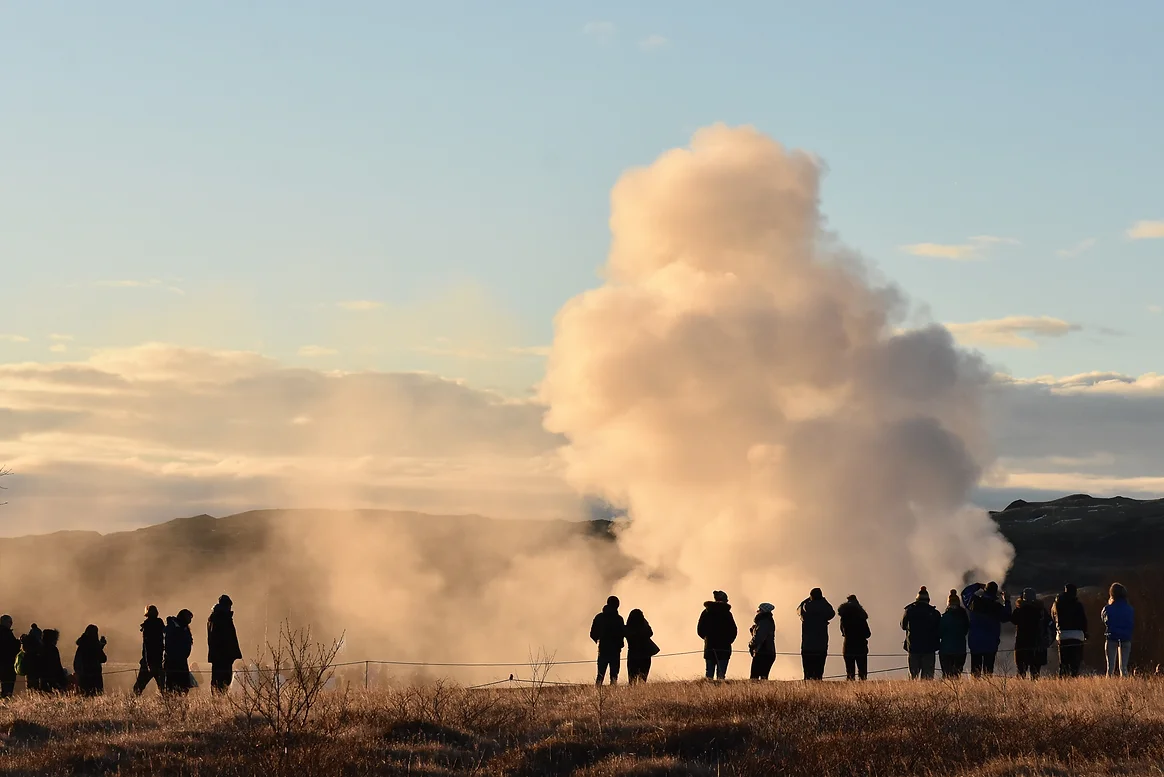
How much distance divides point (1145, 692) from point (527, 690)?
10.9 metres

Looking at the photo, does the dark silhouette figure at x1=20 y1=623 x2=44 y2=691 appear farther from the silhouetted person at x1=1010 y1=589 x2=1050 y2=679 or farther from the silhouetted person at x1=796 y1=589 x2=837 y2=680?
the silhouetted person at x1=1010 y1=589 x2=1050 y2=679

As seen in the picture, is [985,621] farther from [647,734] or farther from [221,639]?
[221,639]

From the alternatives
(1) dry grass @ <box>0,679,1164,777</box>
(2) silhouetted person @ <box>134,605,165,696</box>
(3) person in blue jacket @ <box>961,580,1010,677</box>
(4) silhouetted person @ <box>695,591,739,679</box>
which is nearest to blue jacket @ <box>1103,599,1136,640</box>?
(1) dry grass @ <box>0,679,1164,777</box>

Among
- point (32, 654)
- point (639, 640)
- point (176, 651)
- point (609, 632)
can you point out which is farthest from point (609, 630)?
point (32, 654)

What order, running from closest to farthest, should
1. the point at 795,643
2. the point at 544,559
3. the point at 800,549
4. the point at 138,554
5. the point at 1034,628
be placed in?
the point at 1034,628 < the point at 795,643 < the point at 800,549 < the point at 544,559 < the point at 138,554

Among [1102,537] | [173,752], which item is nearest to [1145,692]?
[173,752]

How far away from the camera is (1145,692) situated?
21.0 meters

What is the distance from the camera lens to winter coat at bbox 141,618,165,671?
969 inches

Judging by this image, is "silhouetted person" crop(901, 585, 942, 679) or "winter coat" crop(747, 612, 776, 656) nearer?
"silhouetted person" crop(901, 585, 942, 679)

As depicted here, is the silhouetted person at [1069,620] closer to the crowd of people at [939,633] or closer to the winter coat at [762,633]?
the crowd of people at [939,633]

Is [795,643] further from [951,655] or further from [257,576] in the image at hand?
[257,576]

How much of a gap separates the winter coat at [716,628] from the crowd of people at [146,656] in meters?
8.49

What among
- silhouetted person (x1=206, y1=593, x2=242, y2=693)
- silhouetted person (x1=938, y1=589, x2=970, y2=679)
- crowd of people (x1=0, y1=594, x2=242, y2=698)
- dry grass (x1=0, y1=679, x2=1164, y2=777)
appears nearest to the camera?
dry grass (x1=0, y1=679, x2=1164, y2=777)

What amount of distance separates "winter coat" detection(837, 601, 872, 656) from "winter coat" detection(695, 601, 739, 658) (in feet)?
6.72
